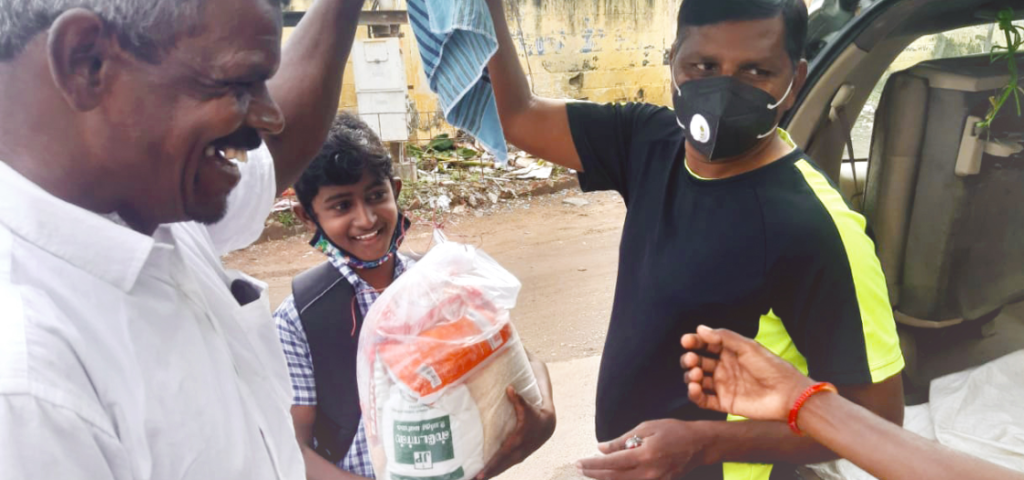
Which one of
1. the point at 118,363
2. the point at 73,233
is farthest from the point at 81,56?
the point at 118,363

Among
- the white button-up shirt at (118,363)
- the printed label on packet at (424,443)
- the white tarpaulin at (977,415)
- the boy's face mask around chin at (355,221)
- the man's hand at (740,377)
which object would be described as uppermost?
the white button-up shirt at (118,363)

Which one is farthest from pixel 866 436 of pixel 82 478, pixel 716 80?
pixel 82 478

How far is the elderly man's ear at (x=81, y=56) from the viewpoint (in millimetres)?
805

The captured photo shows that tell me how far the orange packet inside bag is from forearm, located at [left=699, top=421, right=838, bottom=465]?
1.72 feet

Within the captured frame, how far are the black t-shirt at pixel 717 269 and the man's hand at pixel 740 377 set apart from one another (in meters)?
0.16

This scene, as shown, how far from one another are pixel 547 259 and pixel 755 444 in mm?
4907

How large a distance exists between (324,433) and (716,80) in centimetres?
137

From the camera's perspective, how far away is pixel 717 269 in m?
1.50

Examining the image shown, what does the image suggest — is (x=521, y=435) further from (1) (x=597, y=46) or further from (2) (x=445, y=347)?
(1) (x=597, y=46)

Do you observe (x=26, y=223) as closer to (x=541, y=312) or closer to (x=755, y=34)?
(x=755, y=34)

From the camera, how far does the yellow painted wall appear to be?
10320 millimetres

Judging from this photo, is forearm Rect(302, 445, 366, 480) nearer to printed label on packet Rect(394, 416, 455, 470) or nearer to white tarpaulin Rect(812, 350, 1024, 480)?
printed label on packet Rect(394, 416, 455, 470)

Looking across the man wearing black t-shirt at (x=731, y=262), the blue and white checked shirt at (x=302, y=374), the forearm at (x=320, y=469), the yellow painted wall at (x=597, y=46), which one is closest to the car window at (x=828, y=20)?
the man wearing black t-shirt at (x=731, y=262)

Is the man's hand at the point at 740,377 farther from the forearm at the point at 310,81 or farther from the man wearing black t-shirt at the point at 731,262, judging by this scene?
the forearm at the point at 310,81
